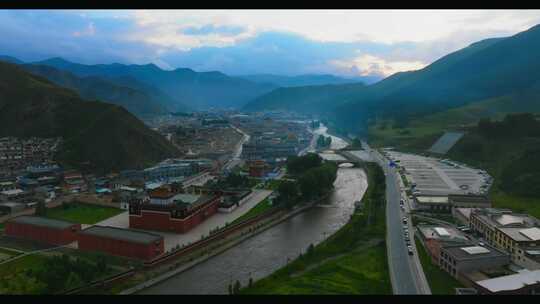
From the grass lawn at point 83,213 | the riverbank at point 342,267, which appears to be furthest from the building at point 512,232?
the grass lawn at point 83,213

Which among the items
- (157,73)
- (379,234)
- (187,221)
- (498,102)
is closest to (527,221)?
(379,234)

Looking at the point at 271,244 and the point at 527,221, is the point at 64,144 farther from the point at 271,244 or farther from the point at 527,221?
the point at 527,221

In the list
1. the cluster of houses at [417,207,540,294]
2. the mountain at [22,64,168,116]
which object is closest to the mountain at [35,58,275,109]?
the mountain at [22,64,168,116]

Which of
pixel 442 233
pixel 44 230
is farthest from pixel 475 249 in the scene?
pixel 44 230

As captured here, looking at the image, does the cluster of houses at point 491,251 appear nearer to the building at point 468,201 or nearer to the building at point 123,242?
the building at point 468,201

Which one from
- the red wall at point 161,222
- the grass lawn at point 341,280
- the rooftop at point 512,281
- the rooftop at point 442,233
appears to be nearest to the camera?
the rooftop at point 512,281

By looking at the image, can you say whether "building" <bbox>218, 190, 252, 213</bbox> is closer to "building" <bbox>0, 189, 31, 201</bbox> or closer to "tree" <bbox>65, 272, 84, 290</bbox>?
"tree" <bbox>65, 272, 84, 290</bbox>
